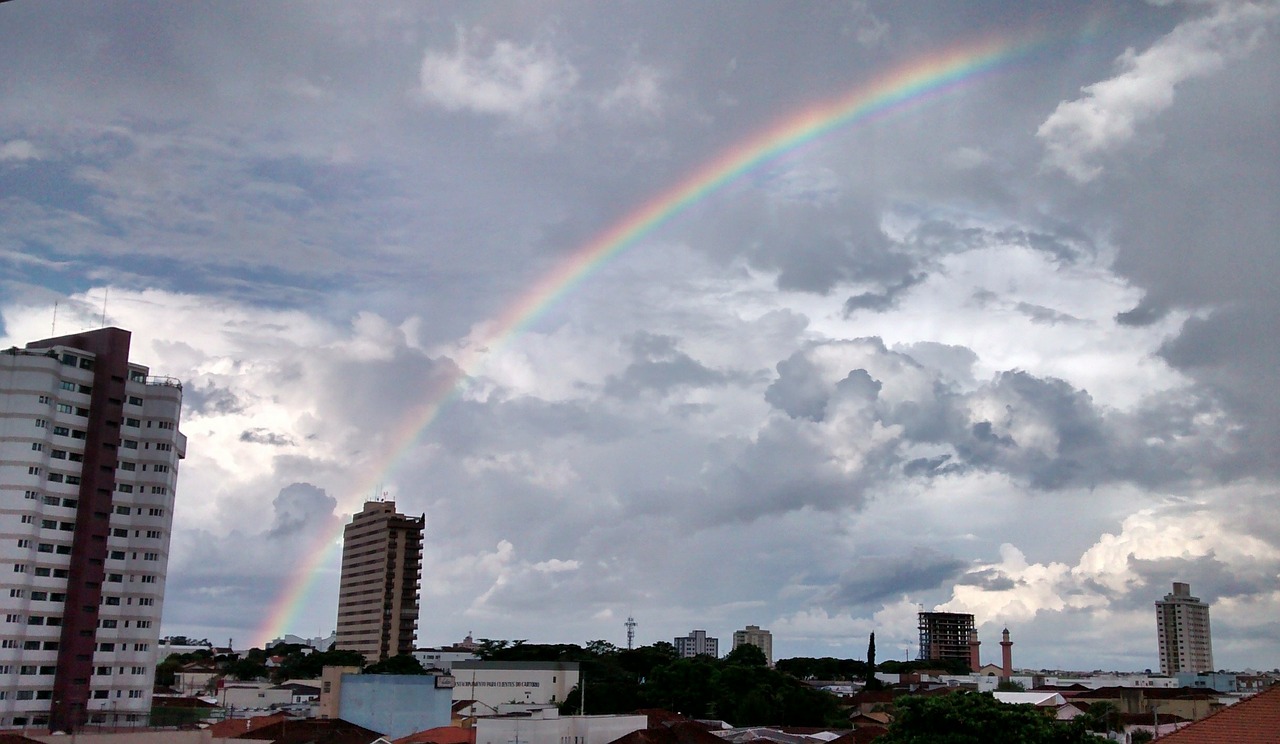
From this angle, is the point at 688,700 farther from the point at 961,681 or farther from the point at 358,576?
the point at 358,576

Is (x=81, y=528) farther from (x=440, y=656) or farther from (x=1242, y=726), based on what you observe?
(x=440, y=656)

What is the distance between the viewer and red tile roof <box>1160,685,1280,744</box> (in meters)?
23.1

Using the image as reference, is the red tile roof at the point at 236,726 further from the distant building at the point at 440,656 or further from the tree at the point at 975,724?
the distant building at the point at 440,656

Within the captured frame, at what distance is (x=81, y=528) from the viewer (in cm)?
7744

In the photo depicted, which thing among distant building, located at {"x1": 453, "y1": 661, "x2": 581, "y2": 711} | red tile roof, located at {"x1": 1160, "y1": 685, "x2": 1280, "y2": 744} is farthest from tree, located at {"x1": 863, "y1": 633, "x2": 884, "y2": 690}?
red tile roof, located at {"x1": 1160, "y1": 685, "x2": 1280, "y2": 744}

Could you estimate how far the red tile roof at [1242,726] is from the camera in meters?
23.1

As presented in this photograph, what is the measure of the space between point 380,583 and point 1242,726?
16722 cm

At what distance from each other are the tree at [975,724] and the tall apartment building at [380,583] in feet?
512

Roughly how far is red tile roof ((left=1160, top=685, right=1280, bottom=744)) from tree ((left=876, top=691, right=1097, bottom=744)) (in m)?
4.90

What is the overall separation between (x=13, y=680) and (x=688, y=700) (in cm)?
5066

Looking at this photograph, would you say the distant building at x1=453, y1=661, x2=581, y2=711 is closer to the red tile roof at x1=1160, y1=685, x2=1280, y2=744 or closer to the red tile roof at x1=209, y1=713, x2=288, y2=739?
the red tile roof at x1=209, y1=713, x2=288, y2=739

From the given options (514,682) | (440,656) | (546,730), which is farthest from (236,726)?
(440,656)

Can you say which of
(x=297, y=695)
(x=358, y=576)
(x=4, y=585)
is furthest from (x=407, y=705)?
(x=358, y=576)

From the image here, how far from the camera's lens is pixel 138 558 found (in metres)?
83.8
